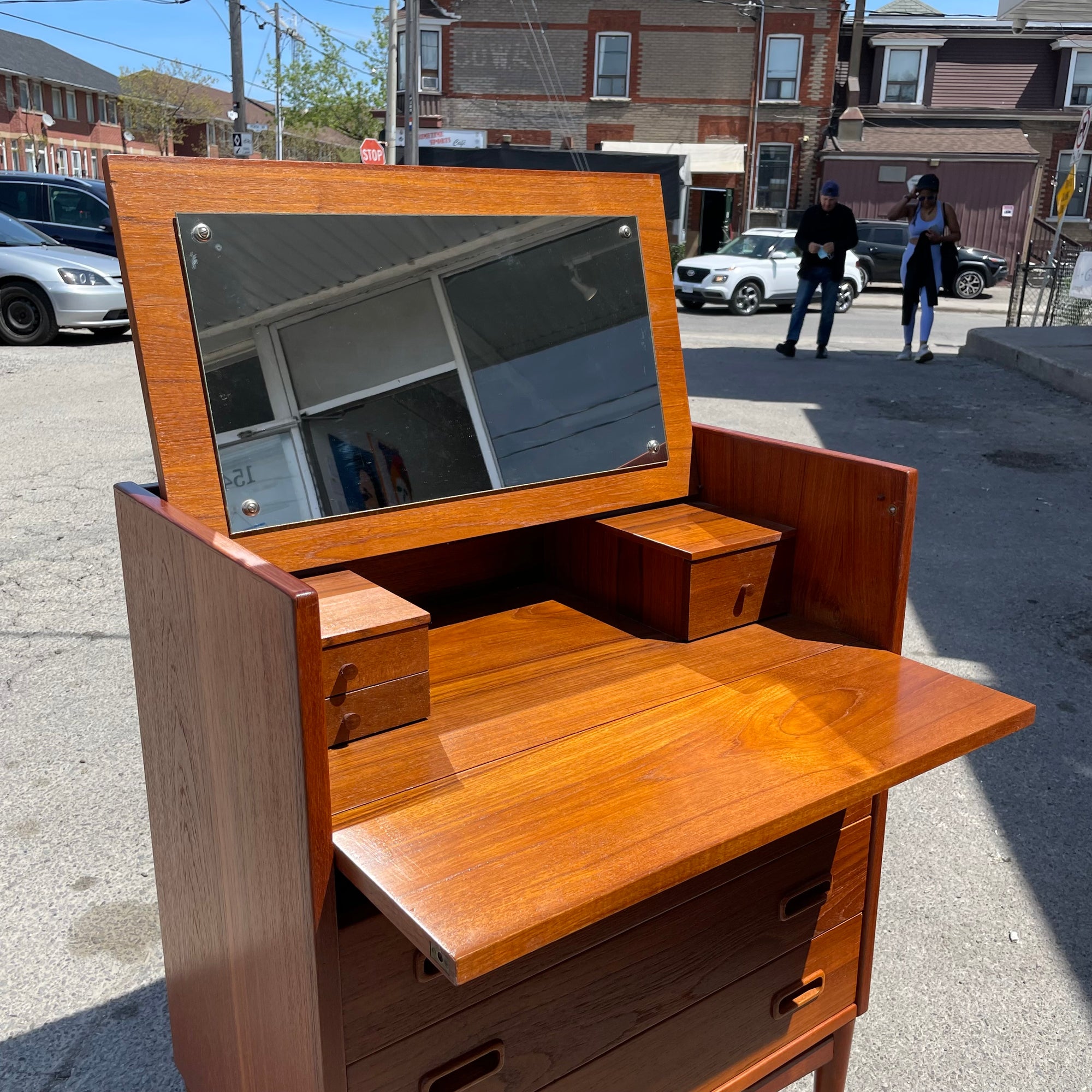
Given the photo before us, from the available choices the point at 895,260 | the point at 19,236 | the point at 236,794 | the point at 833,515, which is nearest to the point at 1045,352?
the point at 833,515

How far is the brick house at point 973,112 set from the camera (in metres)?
27.7

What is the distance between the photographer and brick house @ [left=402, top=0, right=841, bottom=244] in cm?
2811

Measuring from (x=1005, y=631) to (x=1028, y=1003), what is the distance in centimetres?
215

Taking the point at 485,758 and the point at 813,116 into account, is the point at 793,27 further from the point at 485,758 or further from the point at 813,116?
the point at 485,758

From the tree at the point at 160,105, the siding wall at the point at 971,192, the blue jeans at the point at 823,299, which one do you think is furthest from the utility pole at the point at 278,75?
the blue jeans at the point at 823,299

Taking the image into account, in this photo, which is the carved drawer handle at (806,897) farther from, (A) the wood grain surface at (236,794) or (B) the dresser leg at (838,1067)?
(A) the wood grain surface at (236,794)

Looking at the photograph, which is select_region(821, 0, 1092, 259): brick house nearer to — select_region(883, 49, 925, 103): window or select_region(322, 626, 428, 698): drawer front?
select_region(883, 49, 925, 103): window

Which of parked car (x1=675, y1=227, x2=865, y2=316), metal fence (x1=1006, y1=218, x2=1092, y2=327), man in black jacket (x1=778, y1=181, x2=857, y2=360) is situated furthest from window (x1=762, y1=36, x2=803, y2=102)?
man in black jacket (x1=778, y1=181, x2=857, y2=360)

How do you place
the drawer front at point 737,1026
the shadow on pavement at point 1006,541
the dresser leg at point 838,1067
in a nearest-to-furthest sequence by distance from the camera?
the drawer front at point 737,1026 < the dresser leg at point 838,1067 < the shadow on pavement at point 1006,541

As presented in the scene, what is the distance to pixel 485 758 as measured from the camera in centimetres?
137

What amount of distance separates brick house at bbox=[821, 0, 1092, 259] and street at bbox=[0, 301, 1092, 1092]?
79.9 feet

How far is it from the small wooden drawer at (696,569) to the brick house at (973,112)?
2859 centimetres

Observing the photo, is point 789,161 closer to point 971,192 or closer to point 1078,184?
point 971,192

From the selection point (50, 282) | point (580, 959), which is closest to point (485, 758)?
point (580, 959)
